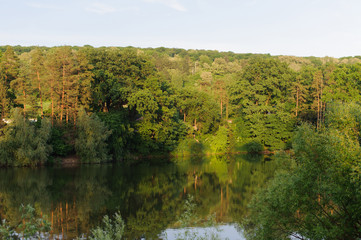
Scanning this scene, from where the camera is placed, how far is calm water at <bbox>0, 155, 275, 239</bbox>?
21.3 m

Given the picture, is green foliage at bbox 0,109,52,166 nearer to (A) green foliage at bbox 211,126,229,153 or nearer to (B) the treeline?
(B) the treeline

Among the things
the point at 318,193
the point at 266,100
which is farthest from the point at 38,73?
the point at 318,193

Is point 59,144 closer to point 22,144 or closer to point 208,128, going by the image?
point 22,144

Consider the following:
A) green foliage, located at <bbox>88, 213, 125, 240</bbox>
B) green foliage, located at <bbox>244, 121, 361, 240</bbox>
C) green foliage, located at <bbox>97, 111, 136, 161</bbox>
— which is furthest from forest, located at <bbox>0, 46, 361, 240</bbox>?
green foliage, located at <bbox>88, 213, 125, 240</bbox>

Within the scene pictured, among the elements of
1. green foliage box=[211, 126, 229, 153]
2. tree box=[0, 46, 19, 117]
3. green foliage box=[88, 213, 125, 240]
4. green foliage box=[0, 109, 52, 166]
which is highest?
tree box=[0, 46, 19, 117]

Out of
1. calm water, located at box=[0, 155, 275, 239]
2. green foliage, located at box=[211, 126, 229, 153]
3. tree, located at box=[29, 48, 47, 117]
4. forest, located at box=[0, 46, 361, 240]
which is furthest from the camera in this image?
green foliage, located at box=[211, 126, 229, 153]

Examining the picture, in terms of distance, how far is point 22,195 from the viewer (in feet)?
87.6

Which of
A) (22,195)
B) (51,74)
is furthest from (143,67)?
(22,195)

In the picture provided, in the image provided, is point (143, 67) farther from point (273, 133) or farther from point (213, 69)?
point (213, 69)

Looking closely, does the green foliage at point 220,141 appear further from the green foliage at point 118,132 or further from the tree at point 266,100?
the green foliage at point 118,132

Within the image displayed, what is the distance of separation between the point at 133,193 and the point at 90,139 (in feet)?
48.5

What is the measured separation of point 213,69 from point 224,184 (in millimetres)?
68786

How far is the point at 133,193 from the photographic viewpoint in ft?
94.9

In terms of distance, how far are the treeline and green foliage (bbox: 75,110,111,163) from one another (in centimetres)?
11
